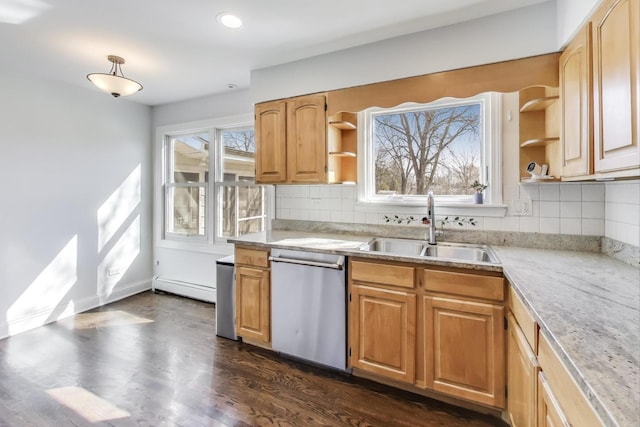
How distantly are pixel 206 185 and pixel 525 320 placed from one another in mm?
3670

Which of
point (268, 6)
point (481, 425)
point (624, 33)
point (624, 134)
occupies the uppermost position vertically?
point (268, 6)

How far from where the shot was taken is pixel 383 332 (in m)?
2.08

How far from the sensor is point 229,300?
2.82m

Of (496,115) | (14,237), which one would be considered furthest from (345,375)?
(14,237)

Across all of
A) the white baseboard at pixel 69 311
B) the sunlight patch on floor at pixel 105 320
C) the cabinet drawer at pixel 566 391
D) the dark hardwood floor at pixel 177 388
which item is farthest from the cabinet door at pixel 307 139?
the white baseboard at pixel 69 311

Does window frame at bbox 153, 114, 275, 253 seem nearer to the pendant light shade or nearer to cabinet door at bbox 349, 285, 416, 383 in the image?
the pendant light shade

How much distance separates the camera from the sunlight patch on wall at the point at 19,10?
1.96 metres

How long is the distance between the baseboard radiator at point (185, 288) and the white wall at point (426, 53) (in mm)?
2451

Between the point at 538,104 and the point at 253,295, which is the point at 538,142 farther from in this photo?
the point at 253,295

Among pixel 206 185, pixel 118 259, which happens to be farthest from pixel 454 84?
pixel 118 259

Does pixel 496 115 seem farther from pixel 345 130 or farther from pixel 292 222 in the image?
pixel 292 222

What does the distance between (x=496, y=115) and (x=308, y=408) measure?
2.49 metres

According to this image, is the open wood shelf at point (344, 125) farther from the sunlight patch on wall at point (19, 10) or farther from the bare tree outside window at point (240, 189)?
the sunlight patch on wall at point (19, 10)

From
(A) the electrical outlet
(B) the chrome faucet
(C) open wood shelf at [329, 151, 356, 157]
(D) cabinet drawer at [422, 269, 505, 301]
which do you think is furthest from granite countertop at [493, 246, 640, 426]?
(C) open wood shelf at [329, 151, 356, 157]
